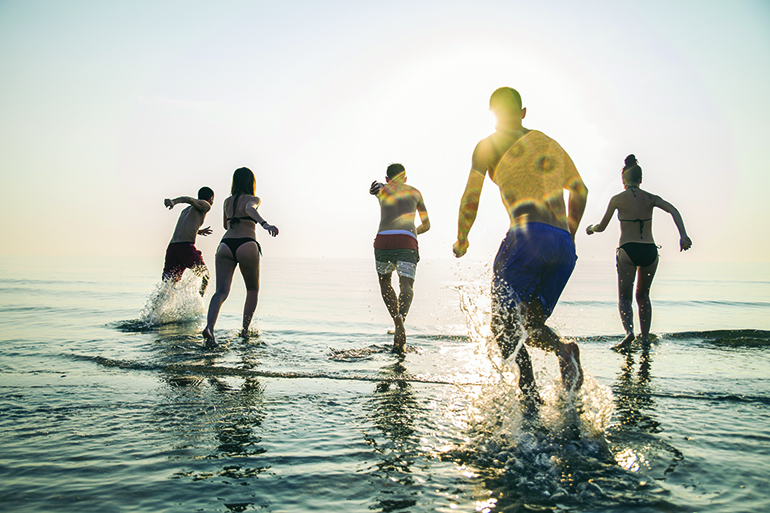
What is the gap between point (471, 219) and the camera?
2898 millimetres

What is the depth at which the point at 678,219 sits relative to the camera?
575cm

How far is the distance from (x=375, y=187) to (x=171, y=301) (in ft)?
14.5

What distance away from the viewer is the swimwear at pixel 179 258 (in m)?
7.38

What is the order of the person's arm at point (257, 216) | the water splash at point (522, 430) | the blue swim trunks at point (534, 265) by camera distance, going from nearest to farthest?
1. the water splash at point (522, 430)
2. the blue swim trunks at point (534, 265)
3. the person's arm at point (257, 216)

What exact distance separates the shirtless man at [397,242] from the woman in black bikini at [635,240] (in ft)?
8.05

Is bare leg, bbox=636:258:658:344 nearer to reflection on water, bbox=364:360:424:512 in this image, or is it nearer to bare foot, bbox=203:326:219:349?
reflection on water, bbox=364:360:424:512

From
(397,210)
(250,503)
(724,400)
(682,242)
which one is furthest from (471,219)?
(682,242)

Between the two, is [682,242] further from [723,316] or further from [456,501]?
[723,316]

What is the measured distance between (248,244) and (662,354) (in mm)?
5068

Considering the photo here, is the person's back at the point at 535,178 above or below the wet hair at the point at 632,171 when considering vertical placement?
below

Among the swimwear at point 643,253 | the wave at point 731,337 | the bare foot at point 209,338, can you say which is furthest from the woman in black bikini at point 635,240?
the bare foot at point 209,338

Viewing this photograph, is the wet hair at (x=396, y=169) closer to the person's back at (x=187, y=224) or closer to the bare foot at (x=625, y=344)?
the person's back at (x=187, y=224)

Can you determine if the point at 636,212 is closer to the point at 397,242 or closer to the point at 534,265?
the point at 397,242

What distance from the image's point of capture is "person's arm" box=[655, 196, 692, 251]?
5.64m
